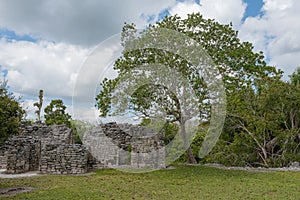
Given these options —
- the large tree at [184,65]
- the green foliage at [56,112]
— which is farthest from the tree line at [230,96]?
the green foliage at [56,112]

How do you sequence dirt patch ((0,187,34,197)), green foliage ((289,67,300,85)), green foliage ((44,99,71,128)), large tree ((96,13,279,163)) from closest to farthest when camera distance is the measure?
dirt patch ((0,187,34,197)), large tree ((96,13,279,163)), green foliage ((289,67,300,85)), green foliage ((44,99,71,128))

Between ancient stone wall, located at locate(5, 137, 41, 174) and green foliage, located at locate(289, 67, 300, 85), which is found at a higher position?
green foliage, located at locate(289, 67, 300, 85)

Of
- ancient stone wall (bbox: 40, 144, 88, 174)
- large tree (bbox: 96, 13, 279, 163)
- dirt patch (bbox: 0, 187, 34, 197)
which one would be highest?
large tree (bbox: 96, 13, 279, 163)

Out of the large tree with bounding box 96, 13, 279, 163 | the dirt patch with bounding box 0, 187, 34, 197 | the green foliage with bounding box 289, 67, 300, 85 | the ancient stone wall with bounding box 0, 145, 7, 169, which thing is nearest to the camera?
the dirt patch with bounding box 0, 187, 34, 197

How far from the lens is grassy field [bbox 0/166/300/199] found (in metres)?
8.16

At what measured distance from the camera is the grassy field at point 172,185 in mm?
8164

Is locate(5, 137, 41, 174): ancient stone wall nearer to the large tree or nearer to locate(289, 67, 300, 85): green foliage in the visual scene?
the large tree

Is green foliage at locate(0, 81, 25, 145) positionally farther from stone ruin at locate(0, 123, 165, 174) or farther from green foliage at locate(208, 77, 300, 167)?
green foliage at locate(208, 77, 300, 167)

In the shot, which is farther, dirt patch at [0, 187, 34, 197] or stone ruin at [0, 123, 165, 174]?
stone ruin at [0, 123, 165, 174]

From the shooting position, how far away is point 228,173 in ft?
40.2

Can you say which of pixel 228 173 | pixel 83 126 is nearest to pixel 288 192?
pixel 228 173

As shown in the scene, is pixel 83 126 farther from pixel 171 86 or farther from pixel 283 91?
pixel 283 91

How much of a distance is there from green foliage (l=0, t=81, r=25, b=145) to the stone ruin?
15.3 ft

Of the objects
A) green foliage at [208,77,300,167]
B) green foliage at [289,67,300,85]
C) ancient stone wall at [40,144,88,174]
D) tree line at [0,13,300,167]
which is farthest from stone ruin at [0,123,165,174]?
green foliage at [289,67,300,85]
